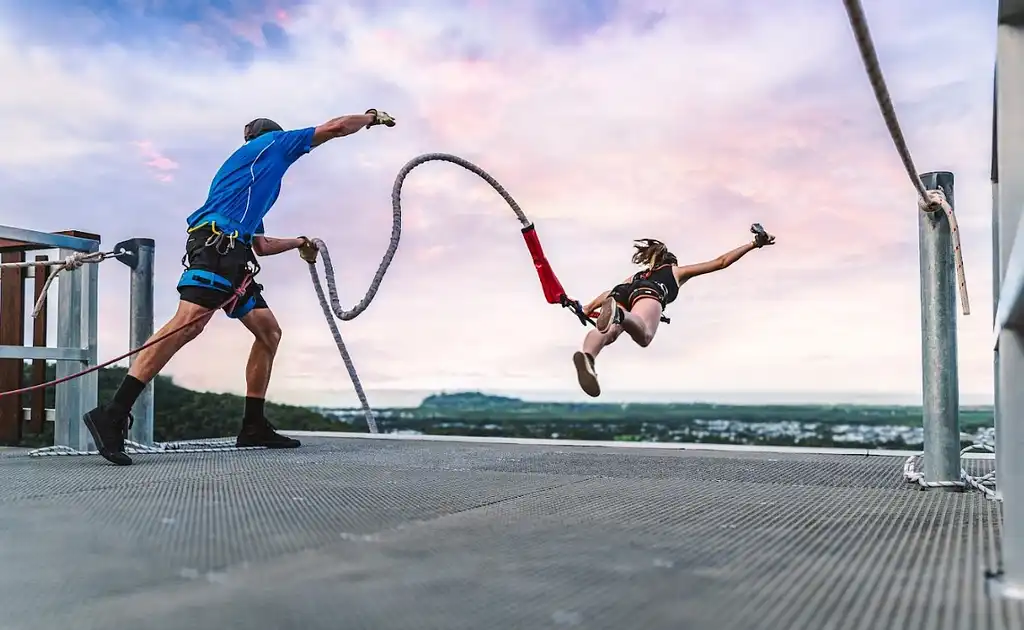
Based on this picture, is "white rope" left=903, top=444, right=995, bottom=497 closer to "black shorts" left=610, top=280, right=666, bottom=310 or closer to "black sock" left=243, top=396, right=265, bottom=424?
"black shorts" left=610, top=280, right=666, bottom=310

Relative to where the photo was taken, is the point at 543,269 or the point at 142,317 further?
the point at 543,269

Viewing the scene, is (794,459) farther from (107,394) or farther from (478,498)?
(107,394)

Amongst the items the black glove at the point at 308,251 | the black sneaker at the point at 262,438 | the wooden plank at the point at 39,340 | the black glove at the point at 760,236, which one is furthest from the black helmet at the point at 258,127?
the black glove at the point at 760,236

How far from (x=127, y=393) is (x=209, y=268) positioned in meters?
0.53

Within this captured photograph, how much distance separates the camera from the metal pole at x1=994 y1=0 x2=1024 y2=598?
3.89 ft

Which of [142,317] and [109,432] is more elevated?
[142,317]

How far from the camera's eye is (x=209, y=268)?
3.28m

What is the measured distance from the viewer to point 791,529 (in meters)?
1.65

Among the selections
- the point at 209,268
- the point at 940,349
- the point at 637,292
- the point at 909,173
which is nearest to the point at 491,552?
the point at 909,173

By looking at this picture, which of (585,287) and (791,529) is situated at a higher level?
(585,287)

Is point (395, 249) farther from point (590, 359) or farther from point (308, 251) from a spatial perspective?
point (590, 359)

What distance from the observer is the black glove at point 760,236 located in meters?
4.14

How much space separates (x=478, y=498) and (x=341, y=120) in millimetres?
1946

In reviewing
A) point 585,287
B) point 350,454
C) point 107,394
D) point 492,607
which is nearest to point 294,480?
point 350,454
